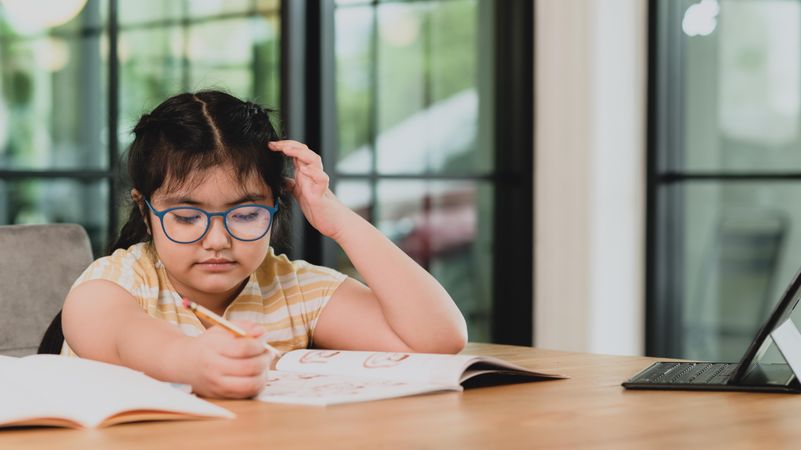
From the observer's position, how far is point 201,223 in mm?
1501

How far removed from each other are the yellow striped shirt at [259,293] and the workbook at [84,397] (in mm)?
406

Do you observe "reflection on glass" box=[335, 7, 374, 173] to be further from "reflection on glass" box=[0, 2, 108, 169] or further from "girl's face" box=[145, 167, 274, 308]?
"girl's face" box=[145, 167, 274, 308]

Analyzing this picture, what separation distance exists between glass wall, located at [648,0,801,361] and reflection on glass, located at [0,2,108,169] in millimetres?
1895

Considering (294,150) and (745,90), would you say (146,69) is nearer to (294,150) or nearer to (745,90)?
(294,150)

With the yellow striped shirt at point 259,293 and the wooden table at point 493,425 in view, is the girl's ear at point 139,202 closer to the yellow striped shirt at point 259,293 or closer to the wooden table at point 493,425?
the yellow striped shirt at point 259,293

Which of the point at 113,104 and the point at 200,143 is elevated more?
the point at 113,104

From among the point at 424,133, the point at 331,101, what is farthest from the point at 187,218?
the point at 424,133

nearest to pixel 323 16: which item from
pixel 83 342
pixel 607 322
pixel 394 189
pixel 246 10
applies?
pixel 246 10

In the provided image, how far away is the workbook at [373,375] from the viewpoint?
120 cm

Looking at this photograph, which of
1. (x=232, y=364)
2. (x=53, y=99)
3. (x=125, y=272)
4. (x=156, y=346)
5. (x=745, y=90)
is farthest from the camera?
(x=745, y=90)

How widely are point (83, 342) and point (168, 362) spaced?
210mm

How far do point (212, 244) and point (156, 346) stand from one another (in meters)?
0.23

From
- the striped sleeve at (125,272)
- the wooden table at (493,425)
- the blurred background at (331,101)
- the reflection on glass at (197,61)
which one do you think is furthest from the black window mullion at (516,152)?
the wooden table at (493,425)

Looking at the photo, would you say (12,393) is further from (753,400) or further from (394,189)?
(394,189)
